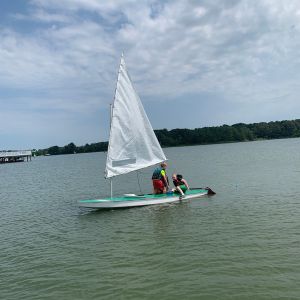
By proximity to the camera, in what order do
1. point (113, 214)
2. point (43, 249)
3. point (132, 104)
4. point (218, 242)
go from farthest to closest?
point (132, 104) → point (113, 214) → point (43, 249) → point (218, 242)

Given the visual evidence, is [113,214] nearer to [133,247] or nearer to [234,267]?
[133,247]

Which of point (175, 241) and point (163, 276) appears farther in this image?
point (175, 241)

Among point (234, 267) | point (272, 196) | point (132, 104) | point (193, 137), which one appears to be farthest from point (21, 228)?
point (193, 137)

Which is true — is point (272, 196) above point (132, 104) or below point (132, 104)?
below

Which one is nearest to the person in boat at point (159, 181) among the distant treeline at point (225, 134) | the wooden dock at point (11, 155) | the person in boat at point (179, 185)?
the person in boat at point (179, 185)

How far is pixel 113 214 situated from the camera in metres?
20.4

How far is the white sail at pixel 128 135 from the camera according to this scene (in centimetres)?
2180

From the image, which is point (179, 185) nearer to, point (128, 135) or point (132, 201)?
point (132, 201)

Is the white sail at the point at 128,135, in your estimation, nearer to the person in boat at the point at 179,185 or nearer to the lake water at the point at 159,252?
the person in boat at the point at 179,185

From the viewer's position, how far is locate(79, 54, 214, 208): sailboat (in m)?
21.6

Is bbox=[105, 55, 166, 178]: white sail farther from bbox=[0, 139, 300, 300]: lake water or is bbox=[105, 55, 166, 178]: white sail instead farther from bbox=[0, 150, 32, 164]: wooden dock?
bbox=[0, 150, 32, 164]: wooden dock

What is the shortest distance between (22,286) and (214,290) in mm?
5443

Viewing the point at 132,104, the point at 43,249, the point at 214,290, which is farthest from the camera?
the point at 132,104

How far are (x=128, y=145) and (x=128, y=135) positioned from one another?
1.92 feet
